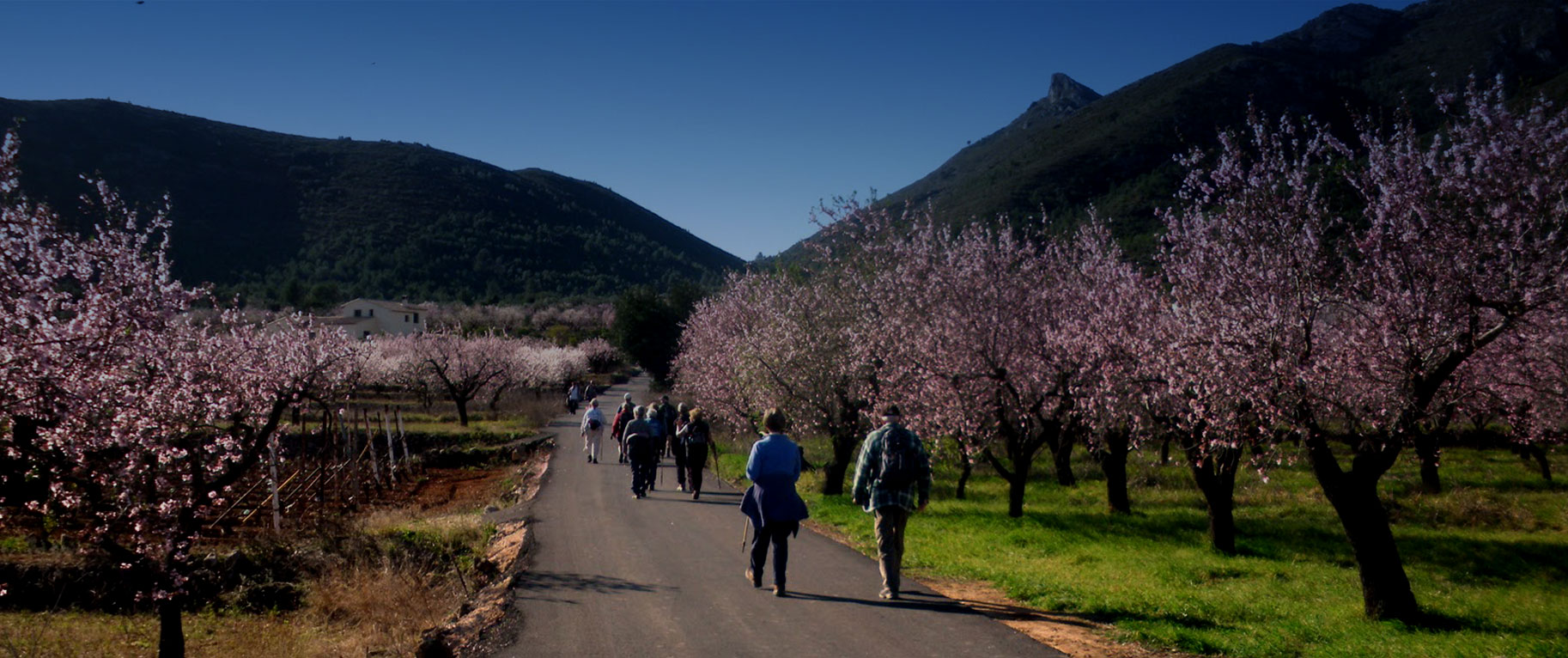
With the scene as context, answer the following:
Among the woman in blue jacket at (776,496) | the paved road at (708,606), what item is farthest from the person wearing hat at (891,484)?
the woman in blue jacket at (776,496)

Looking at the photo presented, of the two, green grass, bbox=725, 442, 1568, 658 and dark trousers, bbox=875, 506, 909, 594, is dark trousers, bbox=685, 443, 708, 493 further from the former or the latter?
dark trousers, bbox=875, 506, 909, 594

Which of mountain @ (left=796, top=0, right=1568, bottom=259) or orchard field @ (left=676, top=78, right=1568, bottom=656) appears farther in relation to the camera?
mountain @ (left=796, top=0, right=1568, bottom=259)

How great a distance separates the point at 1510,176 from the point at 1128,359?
6.31m

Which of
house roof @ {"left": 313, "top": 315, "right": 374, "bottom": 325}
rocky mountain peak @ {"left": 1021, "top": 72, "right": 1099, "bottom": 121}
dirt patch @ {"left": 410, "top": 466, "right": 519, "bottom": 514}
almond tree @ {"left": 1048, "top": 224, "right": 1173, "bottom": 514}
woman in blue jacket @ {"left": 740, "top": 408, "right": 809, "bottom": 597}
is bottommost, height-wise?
dirt patch @ {"left": 410, "top": 466, "right": 519, "bottom": 514}

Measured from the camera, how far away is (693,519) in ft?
46.3

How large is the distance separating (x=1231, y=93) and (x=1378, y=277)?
5849 cm

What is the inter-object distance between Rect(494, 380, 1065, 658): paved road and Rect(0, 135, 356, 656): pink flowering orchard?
3.70 metres

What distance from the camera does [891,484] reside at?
27.4 ft

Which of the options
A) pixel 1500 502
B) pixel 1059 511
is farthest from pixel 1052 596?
pixel 1500 502

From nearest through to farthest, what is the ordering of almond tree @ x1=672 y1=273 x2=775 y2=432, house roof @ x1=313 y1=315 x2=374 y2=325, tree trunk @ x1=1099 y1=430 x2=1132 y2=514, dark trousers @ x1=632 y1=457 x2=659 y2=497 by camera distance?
tree trunk @ x1=1099 y1=430 x2=1132 y2=514
dark trousers @ x1=632 y1=457 x2=659 y2=497
almond tree @ x1=672 y1=273 x2=775 y2=432
house roof @ x1=313 y1=315 x2=374 y2=325

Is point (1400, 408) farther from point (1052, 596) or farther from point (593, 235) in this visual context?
point (593, 235)

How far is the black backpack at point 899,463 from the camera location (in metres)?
8.31

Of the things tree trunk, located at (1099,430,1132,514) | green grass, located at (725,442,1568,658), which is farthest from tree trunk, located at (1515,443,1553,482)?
tree trunk, located at (1099,430,1132,514)

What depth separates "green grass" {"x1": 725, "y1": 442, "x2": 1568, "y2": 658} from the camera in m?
8.02
